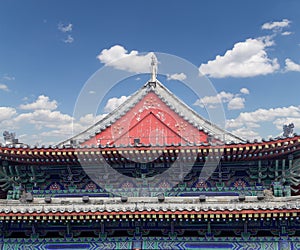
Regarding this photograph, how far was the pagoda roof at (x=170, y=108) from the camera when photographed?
49.3 feet

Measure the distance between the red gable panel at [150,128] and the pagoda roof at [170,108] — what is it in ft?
0.49

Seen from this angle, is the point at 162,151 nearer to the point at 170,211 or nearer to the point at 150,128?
the point at 170,211

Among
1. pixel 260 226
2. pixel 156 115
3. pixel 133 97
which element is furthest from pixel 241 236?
pixel 133 97

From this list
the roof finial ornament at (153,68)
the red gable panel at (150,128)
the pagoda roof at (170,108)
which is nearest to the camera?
the red gable panel at (150,128)

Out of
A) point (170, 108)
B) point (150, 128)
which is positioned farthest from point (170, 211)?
point (170, 108)

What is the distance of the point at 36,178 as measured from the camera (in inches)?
524

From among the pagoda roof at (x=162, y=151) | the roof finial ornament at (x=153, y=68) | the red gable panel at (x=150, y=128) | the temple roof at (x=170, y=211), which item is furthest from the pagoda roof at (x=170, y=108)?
the temple roof at (x=170, y=211)

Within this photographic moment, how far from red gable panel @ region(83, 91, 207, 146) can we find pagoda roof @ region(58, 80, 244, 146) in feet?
0.49

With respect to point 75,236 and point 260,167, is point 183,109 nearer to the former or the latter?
point 260,167

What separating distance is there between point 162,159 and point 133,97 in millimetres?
6700

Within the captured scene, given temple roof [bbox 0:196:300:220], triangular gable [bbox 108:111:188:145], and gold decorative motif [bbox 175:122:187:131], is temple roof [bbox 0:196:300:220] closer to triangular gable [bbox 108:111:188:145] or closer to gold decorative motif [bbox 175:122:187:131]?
triangular gable [bbox 108:111:188:145]

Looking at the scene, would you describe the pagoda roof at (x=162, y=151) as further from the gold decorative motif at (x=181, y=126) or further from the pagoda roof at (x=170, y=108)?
the gold decorative motif at (x=181, y=126)

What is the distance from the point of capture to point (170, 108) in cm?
1591

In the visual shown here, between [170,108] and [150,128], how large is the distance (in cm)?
132
